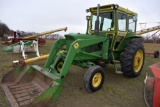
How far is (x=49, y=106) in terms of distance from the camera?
3617 millimetres

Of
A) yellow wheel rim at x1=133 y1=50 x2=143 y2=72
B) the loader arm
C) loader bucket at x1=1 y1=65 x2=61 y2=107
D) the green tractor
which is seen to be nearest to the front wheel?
the green tractor

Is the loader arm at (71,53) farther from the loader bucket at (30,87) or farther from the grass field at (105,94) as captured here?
the grass field at (105,94)

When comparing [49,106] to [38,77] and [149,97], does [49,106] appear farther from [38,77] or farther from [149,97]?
[149,97]

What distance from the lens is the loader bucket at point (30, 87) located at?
11.0 feet

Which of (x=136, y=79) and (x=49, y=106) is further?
(x=136, y=79)

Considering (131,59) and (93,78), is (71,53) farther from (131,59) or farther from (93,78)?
(131,59)

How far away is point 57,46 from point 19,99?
1979 mm

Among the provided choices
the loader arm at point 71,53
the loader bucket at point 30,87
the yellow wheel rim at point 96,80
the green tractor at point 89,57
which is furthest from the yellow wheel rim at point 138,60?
the loader bucket at point 30,87

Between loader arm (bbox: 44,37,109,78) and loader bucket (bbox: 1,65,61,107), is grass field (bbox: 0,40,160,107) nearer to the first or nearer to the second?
loader bucket (bbox: 1,65,61,107)

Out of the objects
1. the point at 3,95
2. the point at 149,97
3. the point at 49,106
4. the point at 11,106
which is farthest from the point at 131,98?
the point at 3,95

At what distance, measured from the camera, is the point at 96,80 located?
4.50 metres

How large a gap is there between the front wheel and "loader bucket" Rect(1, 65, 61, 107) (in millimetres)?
791

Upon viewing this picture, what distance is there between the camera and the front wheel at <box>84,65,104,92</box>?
13.8 ft

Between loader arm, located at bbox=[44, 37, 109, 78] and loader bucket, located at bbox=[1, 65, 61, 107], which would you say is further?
loader arm, located at bbox=[44, 37, 109, 78]
